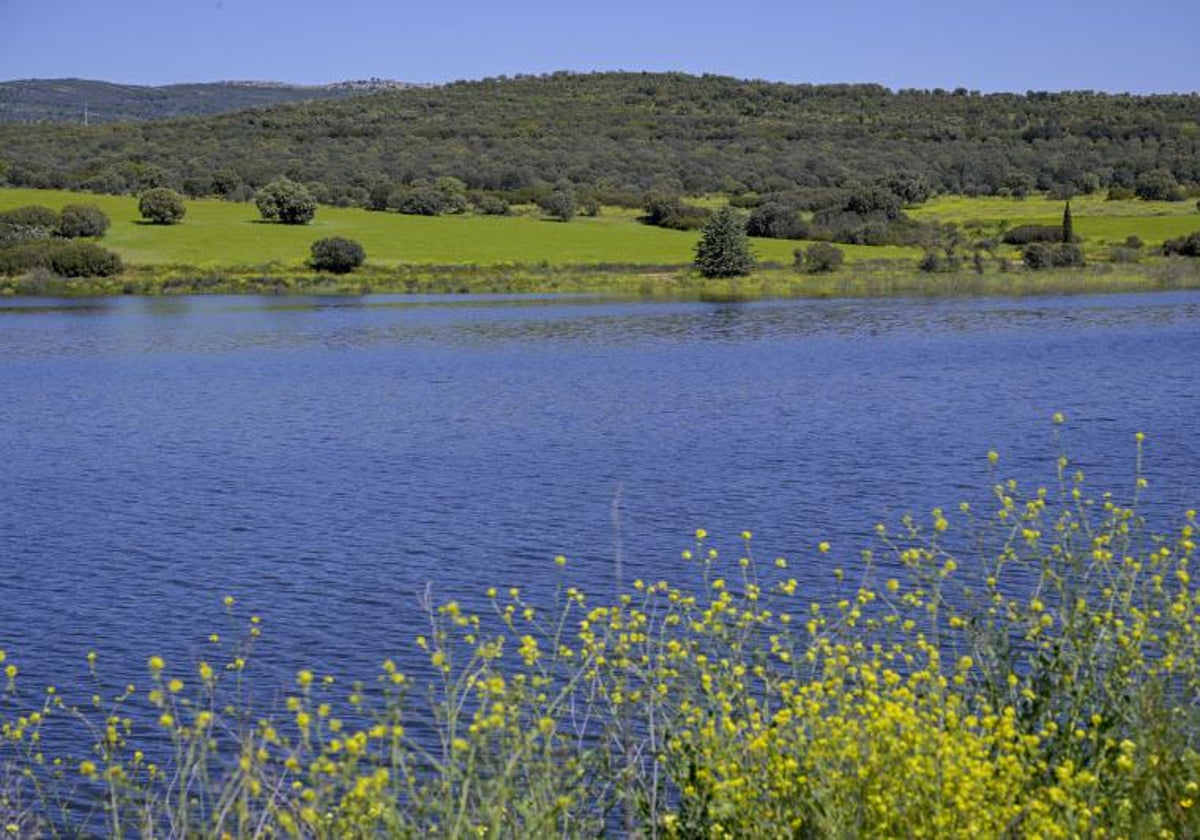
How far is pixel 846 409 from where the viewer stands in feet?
111

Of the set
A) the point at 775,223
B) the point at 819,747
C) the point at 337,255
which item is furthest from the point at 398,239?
the point at 819,747

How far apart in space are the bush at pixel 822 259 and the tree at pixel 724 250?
9.92 ft

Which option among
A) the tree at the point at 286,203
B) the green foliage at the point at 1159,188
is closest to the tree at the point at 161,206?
the tree at the point at 286,203

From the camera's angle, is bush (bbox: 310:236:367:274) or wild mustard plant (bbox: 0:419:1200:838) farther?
bush (bbox: 310:236:367:274)

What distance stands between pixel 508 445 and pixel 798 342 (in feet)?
69.5

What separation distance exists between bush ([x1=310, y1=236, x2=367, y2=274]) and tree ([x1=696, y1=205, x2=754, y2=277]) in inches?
653

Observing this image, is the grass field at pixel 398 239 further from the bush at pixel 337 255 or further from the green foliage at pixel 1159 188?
the green foliage at pixel 1159 188

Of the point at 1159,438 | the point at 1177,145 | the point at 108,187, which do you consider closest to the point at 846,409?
the point at 1159,438

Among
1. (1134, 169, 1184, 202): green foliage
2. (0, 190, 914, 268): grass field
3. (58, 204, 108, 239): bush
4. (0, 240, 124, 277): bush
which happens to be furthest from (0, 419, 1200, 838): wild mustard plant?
(1134, 169, 1184, 202): green foliage

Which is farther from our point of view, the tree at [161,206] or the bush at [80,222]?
the tree at [161,206]

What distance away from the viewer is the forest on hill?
107875 millimetres

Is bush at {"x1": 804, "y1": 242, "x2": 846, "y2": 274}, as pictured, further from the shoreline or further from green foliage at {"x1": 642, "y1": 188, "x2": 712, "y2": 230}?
green foliage at {"x1": 642, "y1": 188, "x2": 712, "y2": 230}

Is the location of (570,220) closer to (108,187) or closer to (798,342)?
(108,187)

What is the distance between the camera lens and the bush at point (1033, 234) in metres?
81.2
